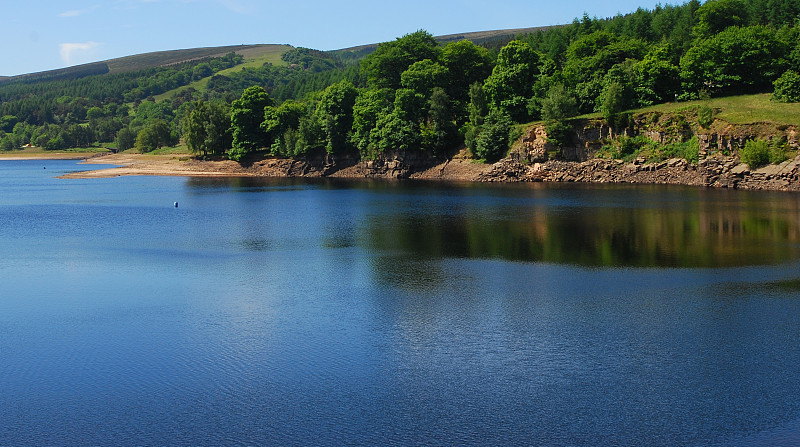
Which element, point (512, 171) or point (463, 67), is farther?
point (463, 67)

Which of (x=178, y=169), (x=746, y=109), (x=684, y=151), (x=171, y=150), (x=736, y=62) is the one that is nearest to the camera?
(x=746, y=109)

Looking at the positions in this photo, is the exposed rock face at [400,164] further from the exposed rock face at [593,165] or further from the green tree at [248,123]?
the green tree at [248,123]

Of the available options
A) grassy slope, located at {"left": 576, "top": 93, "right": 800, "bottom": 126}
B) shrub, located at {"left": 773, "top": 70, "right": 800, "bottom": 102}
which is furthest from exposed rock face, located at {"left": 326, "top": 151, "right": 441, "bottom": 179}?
shrub, located at {"left": 773, "top": 70, "right": 800, "bottom": 102}

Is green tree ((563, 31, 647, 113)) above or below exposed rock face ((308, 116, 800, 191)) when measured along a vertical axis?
above

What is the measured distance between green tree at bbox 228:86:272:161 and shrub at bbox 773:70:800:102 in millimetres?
82464

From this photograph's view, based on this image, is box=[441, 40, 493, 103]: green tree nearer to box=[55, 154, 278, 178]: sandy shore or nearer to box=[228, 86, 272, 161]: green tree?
box=[228, 86, 272, 161]: green tree

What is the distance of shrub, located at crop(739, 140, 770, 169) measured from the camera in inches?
2672

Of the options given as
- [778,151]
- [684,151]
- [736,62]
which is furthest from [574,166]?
[778,151]

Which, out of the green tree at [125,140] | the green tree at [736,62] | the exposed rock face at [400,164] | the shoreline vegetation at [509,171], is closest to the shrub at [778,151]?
the shoreline vegetation at [509,171]

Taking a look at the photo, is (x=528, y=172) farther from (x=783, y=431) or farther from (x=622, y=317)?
(x=783, y=431)

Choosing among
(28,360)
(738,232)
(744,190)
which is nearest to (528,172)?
(744,190)

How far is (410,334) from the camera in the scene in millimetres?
23734

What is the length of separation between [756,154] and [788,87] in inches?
490

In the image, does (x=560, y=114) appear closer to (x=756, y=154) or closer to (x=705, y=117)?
(x=705, y=117)
